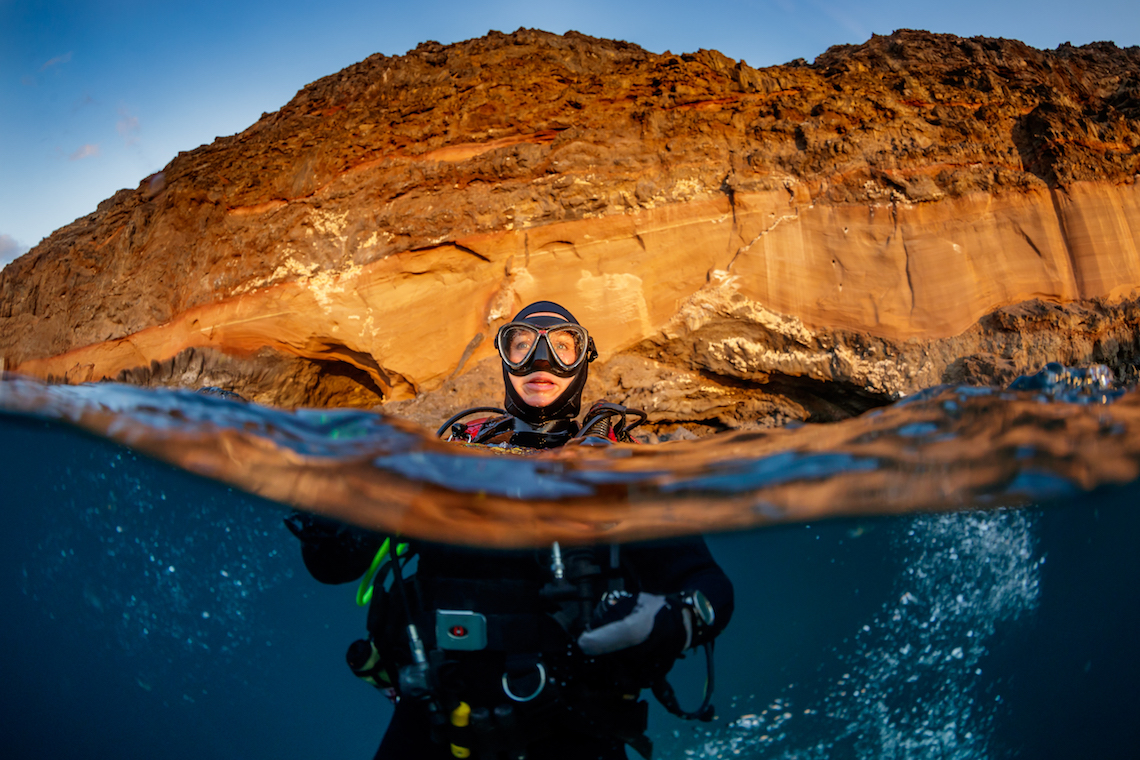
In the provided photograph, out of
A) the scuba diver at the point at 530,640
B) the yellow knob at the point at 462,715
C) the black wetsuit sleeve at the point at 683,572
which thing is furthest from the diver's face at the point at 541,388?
the yellow knob at the point at 462,715

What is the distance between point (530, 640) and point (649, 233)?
4255mm

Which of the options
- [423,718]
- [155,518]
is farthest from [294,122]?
[423,718]

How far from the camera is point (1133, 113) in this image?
5.81m

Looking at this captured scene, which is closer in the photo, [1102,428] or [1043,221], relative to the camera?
[1102,428]

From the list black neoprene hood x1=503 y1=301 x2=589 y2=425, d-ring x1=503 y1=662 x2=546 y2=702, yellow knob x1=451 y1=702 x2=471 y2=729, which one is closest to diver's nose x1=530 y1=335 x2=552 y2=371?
A: black neoprene hood x1=503 y1=301 x2=589 y2=425

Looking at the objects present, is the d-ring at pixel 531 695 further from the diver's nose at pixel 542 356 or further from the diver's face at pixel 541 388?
the diver's nose at pixel 542 356

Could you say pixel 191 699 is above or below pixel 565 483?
below

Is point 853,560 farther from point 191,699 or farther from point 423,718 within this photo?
point 191,699

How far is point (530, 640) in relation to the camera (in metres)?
3.34

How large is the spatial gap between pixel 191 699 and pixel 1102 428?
8878mm

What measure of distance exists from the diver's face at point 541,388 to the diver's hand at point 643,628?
1.93 metres

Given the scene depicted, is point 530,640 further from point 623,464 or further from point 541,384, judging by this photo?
point 541,384

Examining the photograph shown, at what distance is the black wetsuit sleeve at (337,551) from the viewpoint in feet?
12.7

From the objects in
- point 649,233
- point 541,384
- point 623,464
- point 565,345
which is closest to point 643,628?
point 623,464
